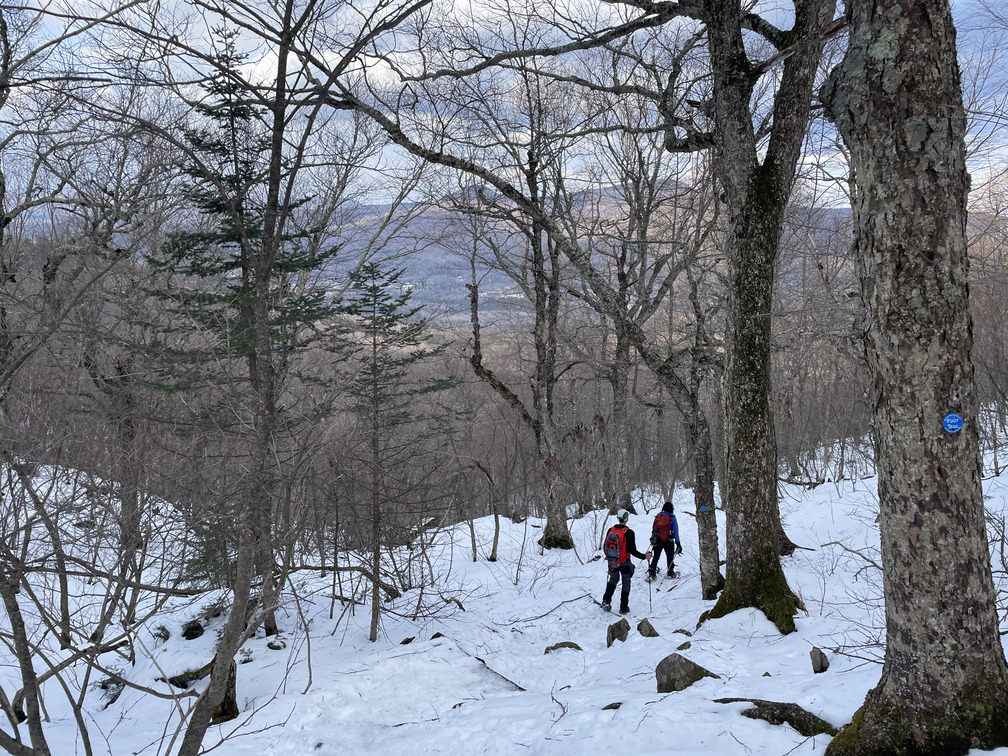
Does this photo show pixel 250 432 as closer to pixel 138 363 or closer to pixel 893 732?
pixel 893 732

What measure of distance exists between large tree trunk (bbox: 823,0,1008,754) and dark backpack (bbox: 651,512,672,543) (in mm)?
8043

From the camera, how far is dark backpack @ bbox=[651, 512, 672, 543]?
11.2 m

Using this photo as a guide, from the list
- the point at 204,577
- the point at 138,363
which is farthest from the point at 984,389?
the point at 138,363

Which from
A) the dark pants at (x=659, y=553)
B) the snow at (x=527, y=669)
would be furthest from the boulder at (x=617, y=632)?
the dark pants at (x=659, y=553)

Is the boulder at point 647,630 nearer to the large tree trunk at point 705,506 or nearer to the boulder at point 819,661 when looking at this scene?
the large tree trunk at point 705,506

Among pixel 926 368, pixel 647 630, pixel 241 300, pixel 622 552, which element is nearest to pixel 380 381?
pixel 241 300

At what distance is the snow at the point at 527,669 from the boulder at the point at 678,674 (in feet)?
0.55

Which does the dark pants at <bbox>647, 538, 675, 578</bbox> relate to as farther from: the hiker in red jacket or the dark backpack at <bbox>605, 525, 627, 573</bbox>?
the dark backpack at <bbox>605, 525, 627, 573</bbox>

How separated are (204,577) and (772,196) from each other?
33.3 ft

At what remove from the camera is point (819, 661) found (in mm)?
5211

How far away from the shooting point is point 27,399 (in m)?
10.1

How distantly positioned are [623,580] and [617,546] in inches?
27.8

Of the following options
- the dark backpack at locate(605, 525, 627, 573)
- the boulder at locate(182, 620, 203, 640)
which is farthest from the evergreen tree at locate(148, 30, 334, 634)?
the dark backpack at locate(605, 525, 627, 573)

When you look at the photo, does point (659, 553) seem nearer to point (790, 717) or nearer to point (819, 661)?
point (819, 661)
